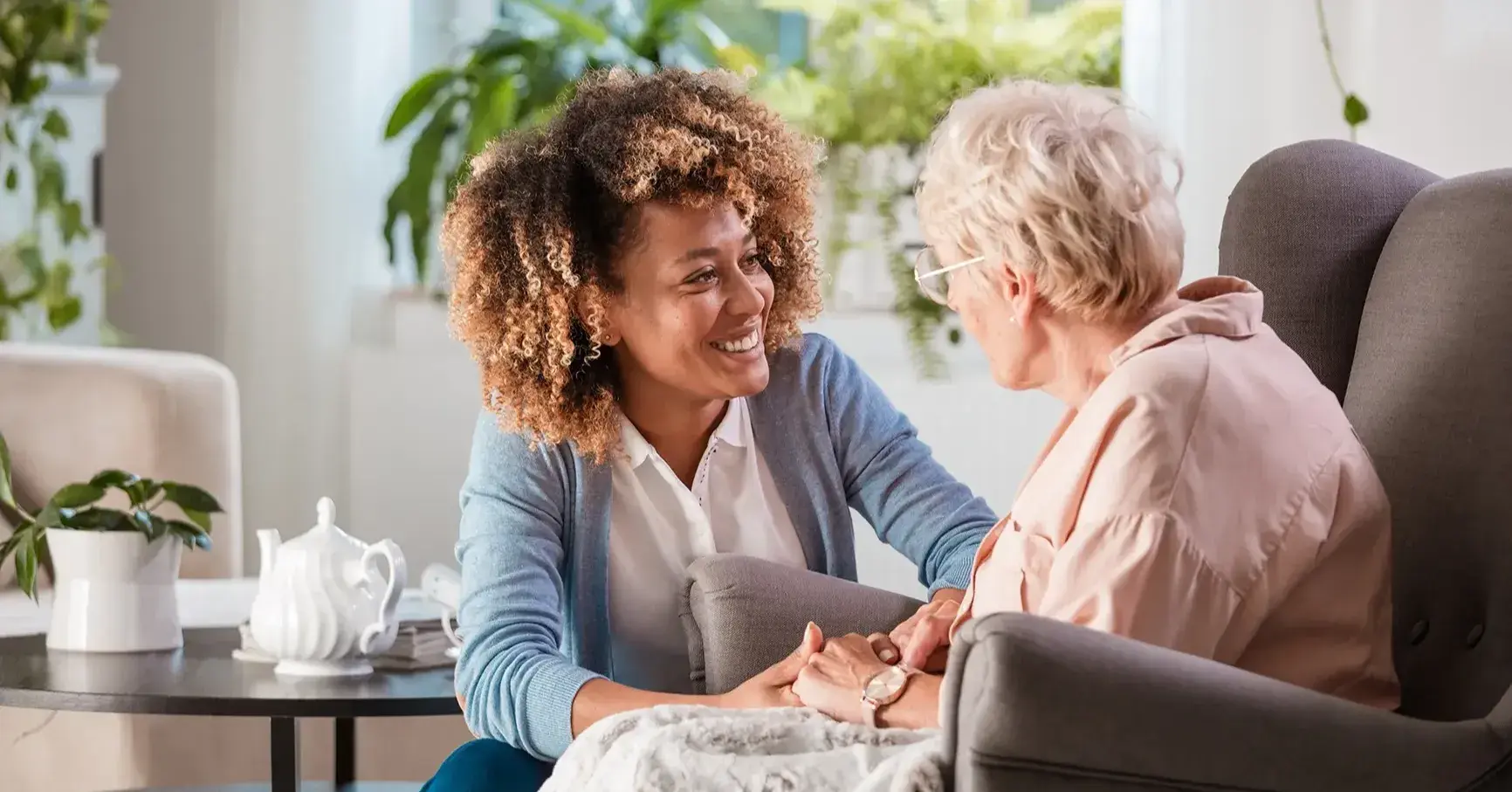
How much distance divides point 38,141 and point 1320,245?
2728 mm

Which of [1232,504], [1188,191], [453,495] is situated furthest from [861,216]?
[1232,504]

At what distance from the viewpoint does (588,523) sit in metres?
1.74

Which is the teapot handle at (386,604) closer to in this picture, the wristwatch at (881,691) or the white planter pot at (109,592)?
the white planter pot at (109,592)

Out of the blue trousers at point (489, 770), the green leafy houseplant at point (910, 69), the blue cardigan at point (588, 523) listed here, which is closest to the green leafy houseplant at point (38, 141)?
the green leafy houseplant at point (910, 69)

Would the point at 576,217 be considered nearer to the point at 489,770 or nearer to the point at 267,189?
the point at 489,770

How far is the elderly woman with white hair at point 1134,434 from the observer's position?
1.25 meters

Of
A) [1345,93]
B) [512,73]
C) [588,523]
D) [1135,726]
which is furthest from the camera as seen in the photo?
[512,73]

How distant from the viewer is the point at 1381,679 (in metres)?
1.37

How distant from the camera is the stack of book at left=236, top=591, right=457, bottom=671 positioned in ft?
6.43

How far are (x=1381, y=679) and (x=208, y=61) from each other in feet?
10.5

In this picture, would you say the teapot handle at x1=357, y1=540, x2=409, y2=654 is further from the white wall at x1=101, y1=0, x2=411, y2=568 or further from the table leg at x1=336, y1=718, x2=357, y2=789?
the white wall at x1=101, y1=0, x2=411, y2=568

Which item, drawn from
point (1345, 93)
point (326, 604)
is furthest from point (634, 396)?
point (1345, 93)

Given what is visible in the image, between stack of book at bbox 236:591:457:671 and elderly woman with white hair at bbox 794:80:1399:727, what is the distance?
2.09ft

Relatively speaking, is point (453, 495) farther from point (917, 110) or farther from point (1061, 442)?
point (1061, 442)
